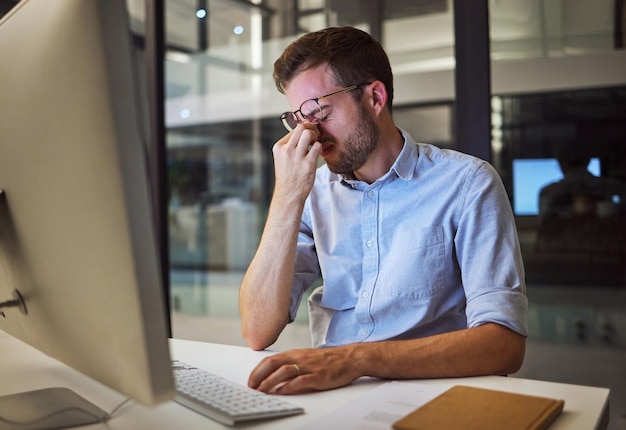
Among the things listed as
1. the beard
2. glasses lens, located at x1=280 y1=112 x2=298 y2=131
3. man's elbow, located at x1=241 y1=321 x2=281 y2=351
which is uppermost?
glasses lens, located at x1=280 y1=112 x2=298 y2=131

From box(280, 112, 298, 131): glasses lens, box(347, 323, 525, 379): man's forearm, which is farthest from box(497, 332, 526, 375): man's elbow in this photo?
box(280, 112, 298, 131): glasses lens

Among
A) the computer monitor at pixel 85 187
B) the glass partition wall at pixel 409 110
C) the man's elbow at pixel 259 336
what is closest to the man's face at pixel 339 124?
the man's elbow at pixel 259 336

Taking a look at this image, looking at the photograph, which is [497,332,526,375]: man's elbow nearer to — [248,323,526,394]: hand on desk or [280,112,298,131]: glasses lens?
[248,323,526,394]: hand on desk

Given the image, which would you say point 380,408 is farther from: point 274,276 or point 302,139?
point 302,139

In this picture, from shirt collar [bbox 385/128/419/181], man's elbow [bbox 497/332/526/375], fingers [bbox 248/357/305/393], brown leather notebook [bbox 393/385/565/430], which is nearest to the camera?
brown leather notebook [bbox 393/385/565/430]

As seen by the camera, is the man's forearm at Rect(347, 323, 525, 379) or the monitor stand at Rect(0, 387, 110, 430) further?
the man's forearm at Rect(347, 323, 525, 379)

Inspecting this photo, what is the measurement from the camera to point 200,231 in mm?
3545

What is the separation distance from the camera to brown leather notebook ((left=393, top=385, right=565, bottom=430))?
2.76 ft

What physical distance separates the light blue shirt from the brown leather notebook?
15.5 inches

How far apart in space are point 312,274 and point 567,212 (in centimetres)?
117

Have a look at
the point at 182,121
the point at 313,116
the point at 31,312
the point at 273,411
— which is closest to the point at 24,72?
the point at 31,312

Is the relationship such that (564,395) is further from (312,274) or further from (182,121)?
(182,121)

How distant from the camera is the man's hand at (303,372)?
1.06 meters

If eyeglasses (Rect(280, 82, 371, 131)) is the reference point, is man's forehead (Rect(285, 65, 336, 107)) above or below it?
above
